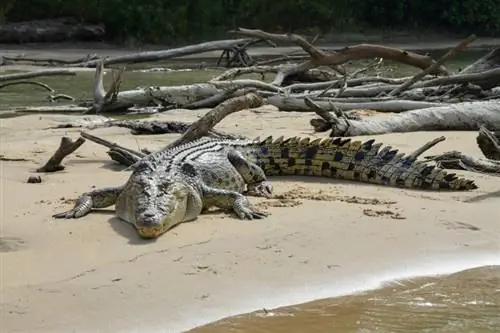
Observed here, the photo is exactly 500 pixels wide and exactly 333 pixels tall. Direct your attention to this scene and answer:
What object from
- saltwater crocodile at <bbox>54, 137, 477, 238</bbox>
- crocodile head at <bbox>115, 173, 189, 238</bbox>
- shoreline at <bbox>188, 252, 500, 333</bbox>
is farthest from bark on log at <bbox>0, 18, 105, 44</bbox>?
shoreline at <bbox>188, 252, 500, 333</bbox>

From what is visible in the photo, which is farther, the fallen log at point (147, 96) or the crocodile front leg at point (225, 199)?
the fallen log at point (147, 96)

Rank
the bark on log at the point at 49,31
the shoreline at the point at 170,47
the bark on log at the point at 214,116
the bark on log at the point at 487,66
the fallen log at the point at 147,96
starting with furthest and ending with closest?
the bark on log at the point at 49,31
the shoreline at the point at 170,47
the fallen log at the point at 147,96
the bark on log at the point at 487,66
the bark on log at the point at 214,116

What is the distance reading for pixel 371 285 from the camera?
488cm

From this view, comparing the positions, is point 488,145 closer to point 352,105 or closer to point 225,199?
point 225,199

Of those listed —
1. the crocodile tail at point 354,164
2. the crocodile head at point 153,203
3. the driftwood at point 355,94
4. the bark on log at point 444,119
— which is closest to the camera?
the crocodile head at point 153,203

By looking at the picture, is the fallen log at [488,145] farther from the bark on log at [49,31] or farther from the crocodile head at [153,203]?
the bark on log at [49,31]

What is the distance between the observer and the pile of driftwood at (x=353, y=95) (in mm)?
9719

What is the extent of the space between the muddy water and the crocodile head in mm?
1276

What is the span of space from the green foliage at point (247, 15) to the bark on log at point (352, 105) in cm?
1854

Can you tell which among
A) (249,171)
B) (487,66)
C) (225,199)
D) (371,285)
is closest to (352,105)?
(487,66)

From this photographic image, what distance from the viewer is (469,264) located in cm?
526

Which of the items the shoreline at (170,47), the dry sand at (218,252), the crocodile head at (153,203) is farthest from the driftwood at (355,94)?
the shoreline at (170,47)

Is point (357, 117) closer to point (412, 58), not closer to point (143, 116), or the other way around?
point (412, 58)

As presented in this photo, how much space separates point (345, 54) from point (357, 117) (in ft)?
2.73
